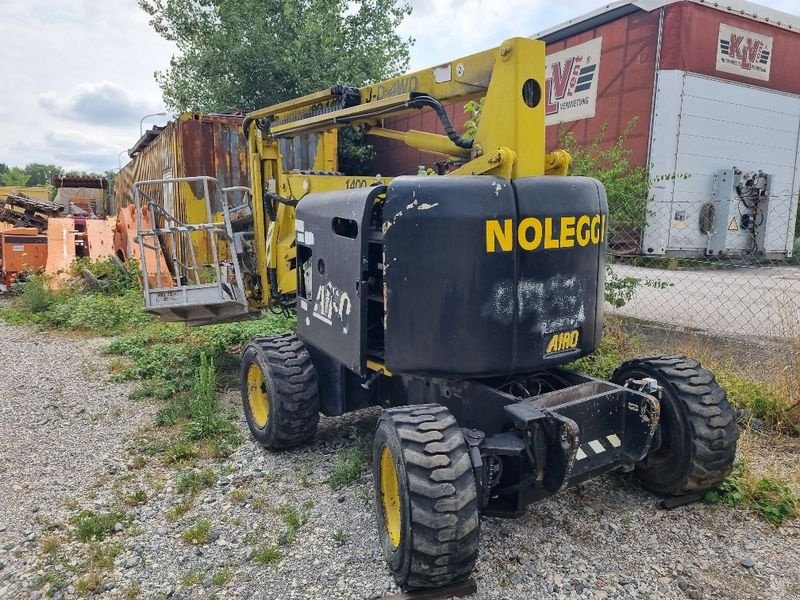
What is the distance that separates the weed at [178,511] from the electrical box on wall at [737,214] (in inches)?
337

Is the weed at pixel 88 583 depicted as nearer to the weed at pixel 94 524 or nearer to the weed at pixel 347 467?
the weed at pixel 94 524

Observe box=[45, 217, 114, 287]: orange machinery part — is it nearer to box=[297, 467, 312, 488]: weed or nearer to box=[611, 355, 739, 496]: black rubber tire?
box=[297, 467, 312, 488]: weed

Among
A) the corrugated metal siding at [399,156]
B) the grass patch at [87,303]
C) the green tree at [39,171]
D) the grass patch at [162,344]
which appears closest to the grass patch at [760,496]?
the grass patch at [162,344]

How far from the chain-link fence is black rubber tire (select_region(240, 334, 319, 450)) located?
337 centimetres

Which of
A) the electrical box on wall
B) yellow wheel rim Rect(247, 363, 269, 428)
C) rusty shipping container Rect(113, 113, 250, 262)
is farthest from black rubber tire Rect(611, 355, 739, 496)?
rusty shipping container Rect(113, 113, 250, 262)

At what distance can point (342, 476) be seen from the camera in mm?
3877

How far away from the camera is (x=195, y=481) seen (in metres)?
3.96

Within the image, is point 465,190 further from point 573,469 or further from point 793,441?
point 793,441

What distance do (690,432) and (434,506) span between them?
1.62 metres

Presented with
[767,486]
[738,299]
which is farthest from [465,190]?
[738,299]

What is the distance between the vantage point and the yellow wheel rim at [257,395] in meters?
4.62

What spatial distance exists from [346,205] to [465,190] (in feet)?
2.80

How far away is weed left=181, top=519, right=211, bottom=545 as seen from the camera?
331 cm

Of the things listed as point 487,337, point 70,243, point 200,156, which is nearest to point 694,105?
point 487,337
